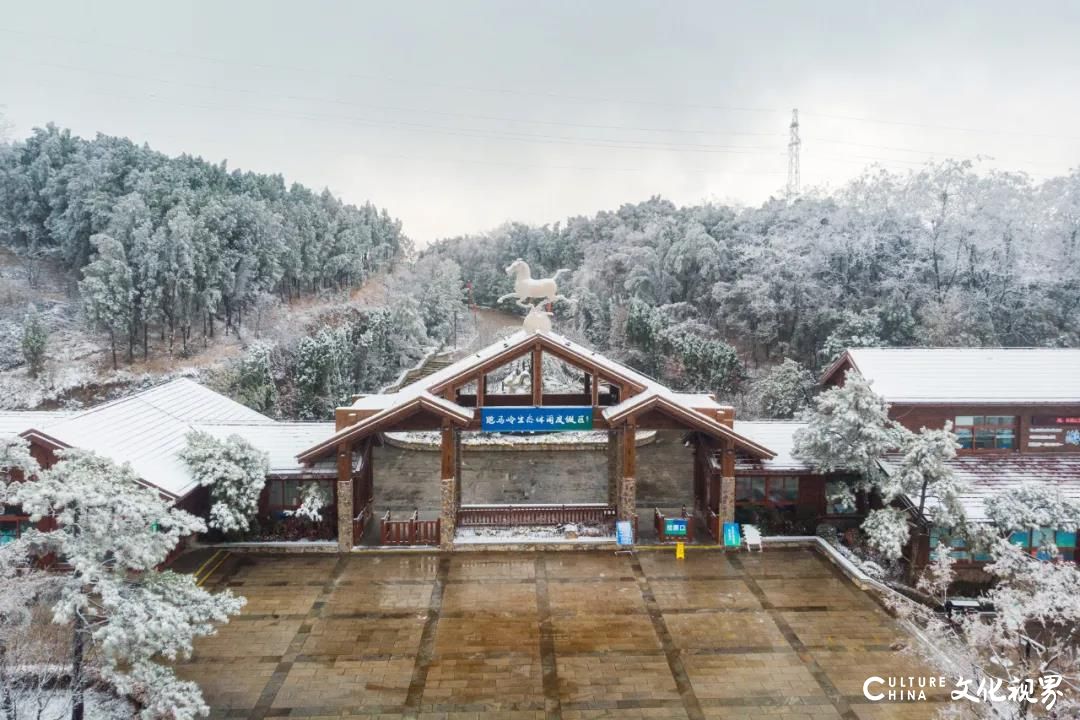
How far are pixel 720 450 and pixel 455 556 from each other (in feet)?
26.0

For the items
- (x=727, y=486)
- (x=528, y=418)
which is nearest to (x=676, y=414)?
(x=727, y=486)

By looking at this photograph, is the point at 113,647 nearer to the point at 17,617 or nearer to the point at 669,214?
the point at 17,617

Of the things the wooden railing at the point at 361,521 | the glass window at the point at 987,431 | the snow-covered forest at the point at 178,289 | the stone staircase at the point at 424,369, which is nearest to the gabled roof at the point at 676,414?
the glass window at the point at 987,431

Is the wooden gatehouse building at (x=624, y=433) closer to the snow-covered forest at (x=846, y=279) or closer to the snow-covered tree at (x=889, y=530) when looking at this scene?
the snow-covered tree at (x=889, y=530)

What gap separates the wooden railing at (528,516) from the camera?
19.8m

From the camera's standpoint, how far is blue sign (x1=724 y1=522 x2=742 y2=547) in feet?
61.3

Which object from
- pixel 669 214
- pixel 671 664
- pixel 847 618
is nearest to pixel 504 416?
pixel 671 664

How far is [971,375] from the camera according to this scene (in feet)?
66.7

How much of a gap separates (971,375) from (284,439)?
20316mm

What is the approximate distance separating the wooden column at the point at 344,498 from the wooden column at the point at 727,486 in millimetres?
10136

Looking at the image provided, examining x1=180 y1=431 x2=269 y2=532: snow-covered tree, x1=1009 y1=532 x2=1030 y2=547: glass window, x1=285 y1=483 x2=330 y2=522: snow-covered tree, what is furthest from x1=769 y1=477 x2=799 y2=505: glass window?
x1=180 y1=431 x2=269 y2=532: snow-covered tree

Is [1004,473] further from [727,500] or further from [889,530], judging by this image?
[727,500]

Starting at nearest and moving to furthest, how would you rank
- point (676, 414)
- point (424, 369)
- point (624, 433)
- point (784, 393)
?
1. point (676, 414)
2. point (624, 433)
3. point (784, 393)
4. point (424, 369)

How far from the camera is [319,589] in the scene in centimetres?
1625
